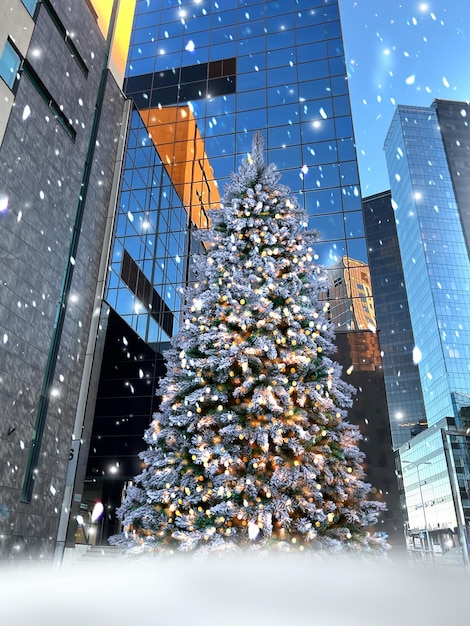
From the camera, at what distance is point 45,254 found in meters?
12.3

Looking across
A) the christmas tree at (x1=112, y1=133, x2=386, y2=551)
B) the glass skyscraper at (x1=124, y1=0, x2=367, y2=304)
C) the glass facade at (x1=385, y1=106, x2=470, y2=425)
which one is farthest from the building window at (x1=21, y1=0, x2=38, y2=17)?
the glass facade at (x1=385, y1=106, x2=470, y2=425)

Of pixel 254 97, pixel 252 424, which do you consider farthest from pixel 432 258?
pixel 252 424

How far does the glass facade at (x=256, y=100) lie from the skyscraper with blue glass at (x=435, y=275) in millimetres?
64762

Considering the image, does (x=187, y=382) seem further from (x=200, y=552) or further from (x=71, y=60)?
(x=71, y=60)

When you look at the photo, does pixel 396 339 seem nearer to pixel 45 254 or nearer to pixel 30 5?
pixel 45 254

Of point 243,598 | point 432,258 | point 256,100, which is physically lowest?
point 243,598

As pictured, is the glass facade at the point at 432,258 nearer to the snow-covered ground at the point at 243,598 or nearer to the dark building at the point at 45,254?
the dark building at the point at 45,254

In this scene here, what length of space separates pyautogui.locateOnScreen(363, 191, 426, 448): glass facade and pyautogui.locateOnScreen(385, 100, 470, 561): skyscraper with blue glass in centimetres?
622

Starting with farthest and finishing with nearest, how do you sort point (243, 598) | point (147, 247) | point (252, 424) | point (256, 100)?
point (256, 100)
point (147, 247)
point (252, 424)
point (243, 598)

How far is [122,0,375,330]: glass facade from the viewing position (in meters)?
19.4

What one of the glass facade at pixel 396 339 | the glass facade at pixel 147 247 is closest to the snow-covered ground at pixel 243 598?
the glass facade at pixel 147 247

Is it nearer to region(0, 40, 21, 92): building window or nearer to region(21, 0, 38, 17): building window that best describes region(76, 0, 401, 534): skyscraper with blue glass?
region(0, 40, 21, 92): building window

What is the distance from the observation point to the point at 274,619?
2.95 meters

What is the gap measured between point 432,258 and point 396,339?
1028 inches
